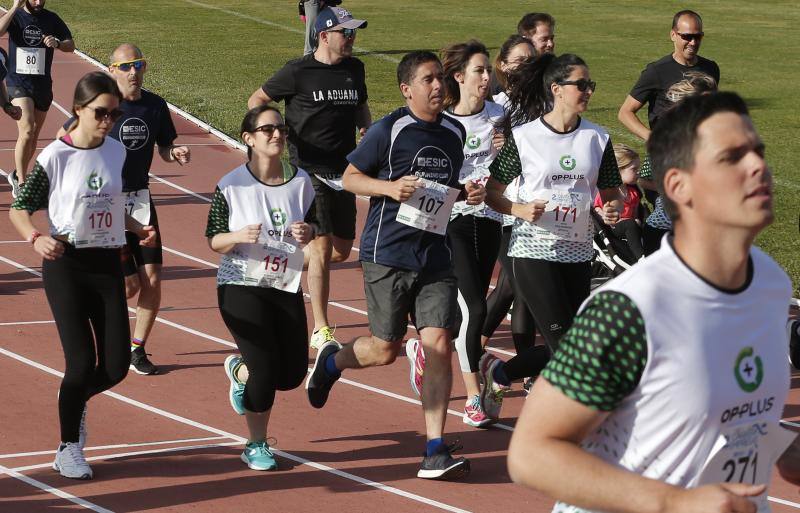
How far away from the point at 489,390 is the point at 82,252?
8.28 feet

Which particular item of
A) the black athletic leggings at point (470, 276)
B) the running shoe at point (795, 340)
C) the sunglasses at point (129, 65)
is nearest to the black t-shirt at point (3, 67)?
the sunglasses at point (129, 65)

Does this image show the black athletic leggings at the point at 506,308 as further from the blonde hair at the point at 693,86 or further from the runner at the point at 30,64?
the runner at the point at 30,64

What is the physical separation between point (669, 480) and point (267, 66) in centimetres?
2346

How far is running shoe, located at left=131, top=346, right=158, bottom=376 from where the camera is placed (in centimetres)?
908

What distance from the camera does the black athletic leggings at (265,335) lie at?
694cm

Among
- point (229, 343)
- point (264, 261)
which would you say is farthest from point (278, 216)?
point (229, 343)

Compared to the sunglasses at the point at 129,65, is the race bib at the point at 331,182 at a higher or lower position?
lower

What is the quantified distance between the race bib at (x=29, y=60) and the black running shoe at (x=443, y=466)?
8520 millimetres

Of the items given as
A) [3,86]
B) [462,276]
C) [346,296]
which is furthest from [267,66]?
[462,276]

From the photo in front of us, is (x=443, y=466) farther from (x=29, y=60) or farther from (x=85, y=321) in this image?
(x=29, y=60)

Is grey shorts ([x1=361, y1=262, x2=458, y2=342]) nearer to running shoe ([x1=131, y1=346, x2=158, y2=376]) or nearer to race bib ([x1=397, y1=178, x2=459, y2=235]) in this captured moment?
race bib ([x1=397, y1=178, x2=459, y2=235])

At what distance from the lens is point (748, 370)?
2.89 m

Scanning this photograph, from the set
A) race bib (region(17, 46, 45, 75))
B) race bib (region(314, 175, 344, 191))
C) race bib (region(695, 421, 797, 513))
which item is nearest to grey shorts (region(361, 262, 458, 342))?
race bib (region(314, 175, 344, 191))

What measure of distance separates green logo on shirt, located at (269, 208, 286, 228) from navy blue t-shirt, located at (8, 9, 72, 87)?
7.90 meters
